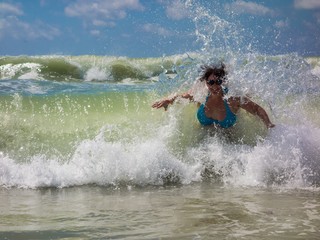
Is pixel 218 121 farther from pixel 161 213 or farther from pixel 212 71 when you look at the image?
pixel 161 213

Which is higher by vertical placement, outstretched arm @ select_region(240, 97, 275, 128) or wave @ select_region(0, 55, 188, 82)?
wave @ select_region(0, 55, 188, 82)

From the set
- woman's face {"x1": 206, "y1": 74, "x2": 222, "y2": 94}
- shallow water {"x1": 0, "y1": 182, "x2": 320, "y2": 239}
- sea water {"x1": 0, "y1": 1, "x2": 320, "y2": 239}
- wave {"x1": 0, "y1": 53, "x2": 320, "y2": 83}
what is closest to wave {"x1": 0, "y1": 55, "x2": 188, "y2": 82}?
wave {"x1": 0, "y1": 53, "x2": 320, "y2": 83}

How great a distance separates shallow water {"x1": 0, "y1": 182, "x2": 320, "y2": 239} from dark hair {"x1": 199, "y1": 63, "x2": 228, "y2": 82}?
164 cm

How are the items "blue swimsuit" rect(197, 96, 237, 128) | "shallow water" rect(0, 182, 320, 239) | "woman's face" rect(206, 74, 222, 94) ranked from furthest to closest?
"blue swimsuit" rect(197, 96, 237, 128) < "woman's face" rect(206, 74, 222, 94) < "shallow water" rect(0, 182, 320, 239)

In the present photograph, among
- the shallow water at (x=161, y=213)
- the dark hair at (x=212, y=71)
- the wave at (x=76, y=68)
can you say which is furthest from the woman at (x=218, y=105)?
the wave at (x=76, y=68)

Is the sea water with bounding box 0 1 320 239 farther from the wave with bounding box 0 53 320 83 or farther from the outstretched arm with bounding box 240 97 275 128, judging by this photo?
the wave with bounding box 0 53 320 83

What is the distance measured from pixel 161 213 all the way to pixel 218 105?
112 inches

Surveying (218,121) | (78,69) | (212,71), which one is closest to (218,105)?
(218,121)

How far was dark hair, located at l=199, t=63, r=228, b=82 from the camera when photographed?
23.4ft

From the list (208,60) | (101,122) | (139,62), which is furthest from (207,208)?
(139,62)

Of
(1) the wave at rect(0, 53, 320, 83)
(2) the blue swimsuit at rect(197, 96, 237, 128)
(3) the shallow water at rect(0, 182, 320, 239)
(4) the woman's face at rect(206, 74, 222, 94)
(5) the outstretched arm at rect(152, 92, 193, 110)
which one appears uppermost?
(1) the wave at rect(0, 53, 320, 83)

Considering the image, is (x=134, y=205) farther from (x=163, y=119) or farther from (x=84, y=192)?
(x=163, y=119)

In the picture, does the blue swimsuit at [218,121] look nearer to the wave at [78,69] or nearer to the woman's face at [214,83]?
the woman's face at [214,83]

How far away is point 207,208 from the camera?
191 inches
